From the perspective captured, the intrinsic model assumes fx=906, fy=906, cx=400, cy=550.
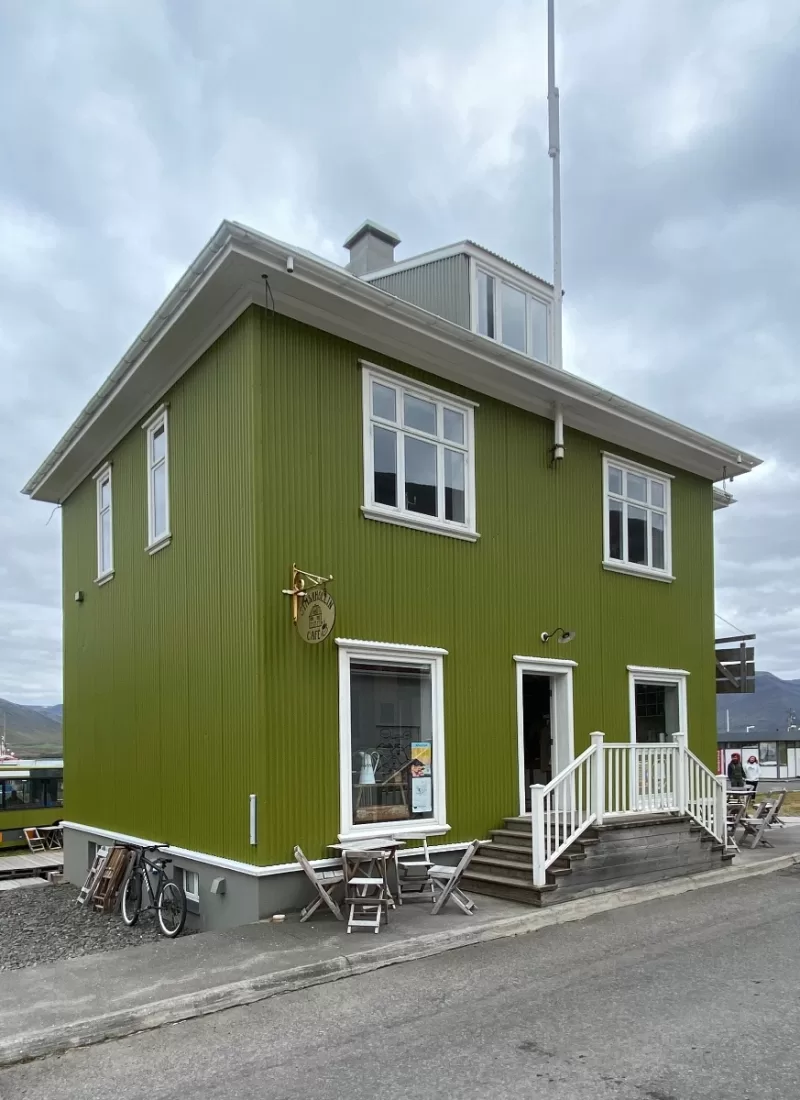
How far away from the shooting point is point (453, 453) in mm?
11531

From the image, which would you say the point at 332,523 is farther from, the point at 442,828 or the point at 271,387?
the point at 442,828

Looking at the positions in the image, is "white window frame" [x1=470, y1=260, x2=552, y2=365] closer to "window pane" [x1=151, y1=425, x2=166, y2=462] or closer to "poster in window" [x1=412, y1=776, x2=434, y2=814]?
"window pane" [x1=151, y1=425, x2=166, y2=462]

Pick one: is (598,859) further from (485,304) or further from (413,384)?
(485,304)

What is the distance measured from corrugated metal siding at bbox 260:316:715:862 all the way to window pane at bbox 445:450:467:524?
0.31 metres

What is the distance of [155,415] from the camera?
1209 cm

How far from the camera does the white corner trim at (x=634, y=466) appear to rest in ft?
45.2

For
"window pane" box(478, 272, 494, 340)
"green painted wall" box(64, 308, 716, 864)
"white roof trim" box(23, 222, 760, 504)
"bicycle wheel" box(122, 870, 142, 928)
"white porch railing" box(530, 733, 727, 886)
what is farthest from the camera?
"window pane" box(478, 272, 494, 340)

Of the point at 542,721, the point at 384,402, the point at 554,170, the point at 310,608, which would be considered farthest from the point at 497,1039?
the point at 554,170

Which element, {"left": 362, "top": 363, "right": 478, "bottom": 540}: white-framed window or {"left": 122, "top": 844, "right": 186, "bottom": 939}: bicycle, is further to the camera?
{"left": 362, "top": 363, "right": 478, "bottom": 540}: white-framed window

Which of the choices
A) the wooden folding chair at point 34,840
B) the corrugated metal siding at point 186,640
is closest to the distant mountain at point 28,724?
the wooden folding chair at point 34,840

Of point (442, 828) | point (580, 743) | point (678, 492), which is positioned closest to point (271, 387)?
point (442, 828)

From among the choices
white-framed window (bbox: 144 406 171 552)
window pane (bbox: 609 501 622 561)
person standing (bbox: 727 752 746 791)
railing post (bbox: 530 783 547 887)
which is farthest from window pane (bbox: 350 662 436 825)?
person standing (bbox: 727 752 746 791)

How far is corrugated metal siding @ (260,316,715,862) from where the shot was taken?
952 centimetres

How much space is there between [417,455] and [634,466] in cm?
464
